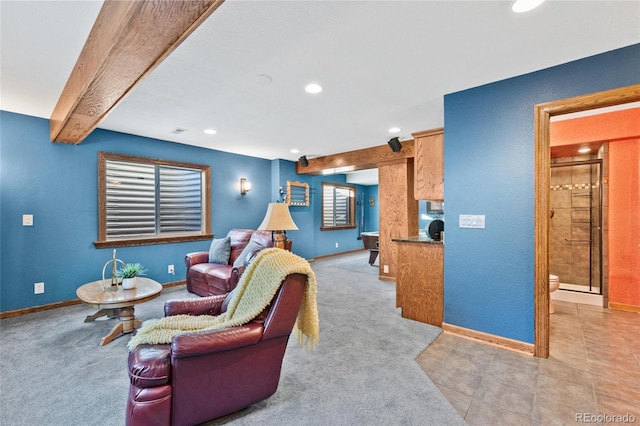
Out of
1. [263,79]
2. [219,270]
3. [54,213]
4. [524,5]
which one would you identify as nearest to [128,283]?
[219,270]

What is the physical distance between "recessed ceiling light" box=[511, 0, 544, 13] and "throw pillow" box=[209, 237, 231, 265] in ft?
13.0

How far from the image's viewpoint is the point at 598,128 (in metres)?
3.45

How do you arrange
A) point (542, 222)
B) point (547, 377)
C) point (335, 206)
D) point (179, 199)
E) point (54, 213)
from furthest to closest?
1. point (335, 206)
2. point (179, 199)
3. point (54, 213)
4. point (542, 222)
5. point (547, 377)

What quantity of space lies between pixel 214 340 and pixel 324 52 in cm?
205

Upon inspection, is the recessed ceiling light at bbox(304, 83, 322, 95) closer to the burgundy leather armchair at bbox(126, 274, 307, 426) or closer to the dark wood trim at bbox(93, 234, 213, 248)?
the burgundy leather armchair at bbox(126, 274, 307, 426)

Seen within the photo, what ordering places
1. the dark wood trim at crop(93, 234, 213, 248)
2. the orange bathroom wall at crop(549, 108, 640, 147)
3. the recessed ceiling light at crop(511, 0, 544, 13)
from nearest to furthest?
the recessed ceiling light at crop(511, 0, 544, 13) < the orange bathroom wall at crop(549, 108, 640, 147) < the dark wood trim at crop(93, 234, 213, 248)

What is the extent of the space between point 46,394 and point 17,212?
2626mm

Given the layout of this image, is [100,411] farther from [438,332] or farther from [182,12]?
[438,332]

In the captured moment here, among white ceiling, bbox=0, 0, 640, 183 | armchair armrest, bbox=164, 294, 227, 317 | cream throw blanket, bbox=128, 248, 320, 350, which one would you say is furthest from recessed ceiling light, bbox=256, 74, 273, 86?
armchair armrest, bbox=164, 294, 227, 317

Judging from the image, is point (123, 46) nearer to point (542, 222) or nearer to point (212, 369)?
point (212, 369)

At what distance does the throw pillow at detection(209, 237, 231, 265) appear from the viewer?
4113mm

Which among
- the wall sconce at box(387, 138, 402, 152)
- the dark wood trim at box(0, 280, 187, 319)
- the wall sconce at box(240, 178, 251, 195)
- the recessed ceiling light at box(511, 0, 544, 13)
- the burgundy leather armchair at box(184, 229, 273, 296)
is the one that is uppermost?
the recessed ceiling light at box(511, 0, 544, 13)

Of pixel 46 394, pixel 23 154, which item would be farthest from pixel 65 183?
pixel 46 394

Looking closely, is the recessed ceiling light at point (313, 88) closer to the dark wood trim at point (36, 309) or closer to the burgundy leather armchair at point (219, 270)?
the burgundy leather armchair at point (219, 270)
